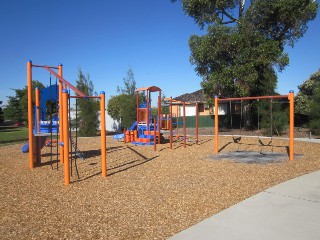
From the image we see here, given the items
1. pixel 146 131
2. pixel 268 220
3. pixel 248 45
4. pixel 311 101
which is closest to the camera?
pixel 268 220

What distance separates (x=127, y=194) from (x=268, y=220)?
2.81 metres

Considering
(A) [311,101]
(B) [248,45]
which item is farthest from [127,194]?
→ (B) [248,45]

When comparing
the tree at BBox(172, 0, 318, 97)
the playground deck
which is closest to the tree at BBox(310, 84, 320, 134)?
the tree at BBox(172, 0, 318, 97)

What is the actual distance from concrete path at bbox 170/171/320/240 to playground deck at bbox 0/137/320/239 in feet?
0.88

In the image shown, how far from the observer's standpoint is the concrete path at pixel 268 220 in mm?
3879

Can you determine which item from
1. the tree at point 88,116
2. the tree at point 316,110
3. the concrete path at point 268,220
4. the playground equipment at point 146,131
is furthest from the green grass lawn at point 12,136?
the tree at point 316,110

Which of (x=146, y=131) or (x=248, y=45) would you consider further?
(x=248, y=45)

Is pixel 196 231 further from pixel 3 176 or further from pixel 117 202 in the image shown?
pixel 3 176

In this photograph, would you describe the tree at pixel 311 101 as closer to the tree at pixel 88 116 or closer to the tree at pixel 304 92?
the tree at pixel 304 92

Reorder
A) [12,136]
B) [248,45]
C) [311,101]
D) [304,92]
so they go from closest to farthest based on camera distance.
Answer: [311,101]
[248,45]
[12,136]
[304,92]

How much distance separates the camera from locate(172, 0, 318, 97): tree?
2119 centimetres

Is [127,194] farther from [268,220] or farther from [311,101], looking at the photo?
[311,101]

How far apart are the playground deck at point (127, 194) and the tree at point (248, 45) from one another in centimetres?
1191

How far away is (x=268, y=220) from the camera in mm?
4391
